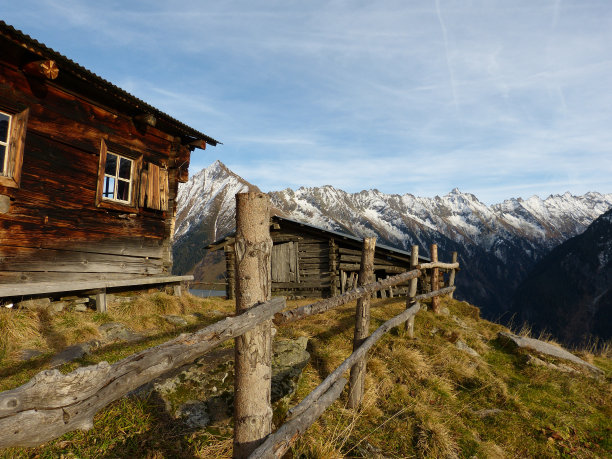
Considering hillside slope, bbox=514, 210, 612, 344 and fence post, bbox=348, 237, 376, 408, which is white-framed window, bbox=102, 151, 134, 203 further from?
hillside slope, bbox=514, 210, 612, 344

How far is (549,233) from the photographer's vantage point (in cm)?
19712

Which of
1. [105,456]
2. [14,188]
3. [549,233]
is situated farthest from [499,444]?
[549,233]

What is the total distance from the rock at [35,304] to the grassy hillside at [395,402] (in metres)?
0.39

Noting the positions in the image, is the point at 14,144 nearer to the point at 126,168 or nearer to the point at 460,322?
the point at 126,168

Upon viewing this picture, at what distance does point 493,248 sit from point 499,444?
20284 centimetres

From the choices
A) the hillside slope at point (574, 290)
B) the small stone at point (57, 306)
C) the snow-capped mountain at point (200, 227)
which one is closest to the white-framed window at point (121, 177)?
the small stone at point (57, 306)

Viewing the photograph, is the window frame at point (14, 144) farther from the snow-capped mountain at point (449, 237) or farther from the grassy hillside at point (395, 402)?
the snow-capped mountain at point (449, 237)

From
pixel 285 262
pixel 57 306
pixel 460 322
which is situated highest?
pixel 285 262

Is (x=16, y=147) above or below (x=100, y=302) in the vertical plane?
above

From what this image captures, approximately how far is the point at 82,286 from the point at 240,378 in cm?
677

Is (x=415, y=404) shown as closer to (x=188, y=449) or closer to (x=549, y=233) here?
(x=188, y=449)

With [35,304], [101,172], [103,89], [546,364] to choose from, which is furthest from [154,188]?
[546,364]

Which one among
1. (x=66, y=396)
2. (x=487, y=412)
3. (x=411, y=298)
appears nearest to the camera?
(x=66, y=396)

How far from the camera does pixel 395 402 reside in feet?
17.3
